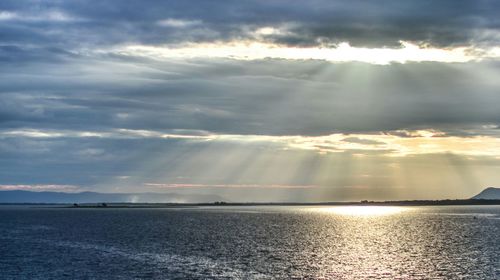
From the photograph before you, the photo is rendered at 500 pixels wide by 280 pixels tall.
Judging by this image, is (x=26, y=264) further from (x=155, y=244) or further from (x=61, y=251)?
(x=155, y=244)

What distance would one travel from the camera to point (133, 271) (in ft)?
299

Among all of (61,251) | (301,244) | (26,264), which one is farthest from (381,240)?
(26,264)

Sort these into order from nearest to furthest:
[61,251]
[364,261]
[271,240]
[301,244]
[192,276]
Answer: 1. [192,276]
2. [364,261]
3. [61,251]
4. [301,244]
5. [271,240]

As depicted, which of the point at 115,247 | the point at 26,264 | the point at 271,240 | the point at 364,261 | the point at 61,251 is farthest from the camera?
the point at 271,240

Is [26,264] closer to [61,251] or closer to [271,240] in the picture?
[61,251]

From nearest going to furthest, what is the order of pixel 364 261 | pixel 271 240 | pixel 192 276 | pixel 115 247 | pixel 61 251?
1. pixel 192 276
2. pixel 364 261
3. pixel 61 251
4. pixel 115 247
5. pixel 271 240

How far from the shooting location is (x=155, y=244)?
139375 millimetres

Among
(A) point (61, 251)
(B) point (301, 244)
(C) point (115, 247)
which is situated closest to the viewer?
(A) point (61, 251)

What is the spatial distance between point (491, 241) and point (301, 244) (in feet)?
159

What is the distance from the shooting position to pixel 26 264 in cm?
10038

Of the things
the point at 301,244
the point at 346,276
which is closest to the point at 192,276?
the point at 346,276

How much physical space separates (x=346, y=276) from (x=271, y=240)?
66.0 m

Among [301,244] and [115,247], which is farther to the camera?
[301,244]

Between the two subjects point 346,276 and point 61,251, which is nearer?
point 346,276
